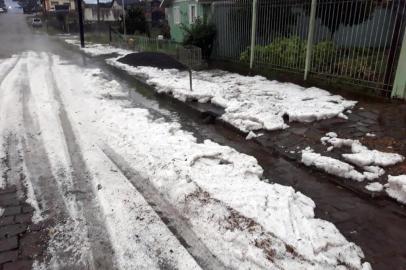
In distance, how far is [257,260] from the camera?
2.86 meters

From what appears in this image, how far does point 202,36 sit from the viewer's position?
40.9 ft

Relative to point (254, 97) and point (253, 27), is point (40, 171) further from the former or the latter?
point (253, 27)

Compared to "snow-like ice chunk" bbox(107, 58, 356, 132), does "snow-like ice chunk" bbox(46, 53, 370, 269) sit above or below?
below

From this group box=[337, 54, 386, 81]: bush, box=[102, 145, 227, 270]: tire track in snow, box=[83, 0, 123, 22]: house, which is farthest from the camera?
box=[83, 0, 123, 22]: house

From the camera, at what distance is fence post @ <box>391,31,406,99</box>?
243 inches

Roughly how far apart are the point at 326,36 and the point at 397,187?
5.20 meters

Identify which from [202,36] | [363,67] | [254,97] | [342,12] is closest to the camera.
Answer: [363,67]

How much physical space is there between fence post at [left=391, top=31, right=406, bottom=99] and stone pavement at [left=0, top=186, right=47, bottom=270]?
21.3ft

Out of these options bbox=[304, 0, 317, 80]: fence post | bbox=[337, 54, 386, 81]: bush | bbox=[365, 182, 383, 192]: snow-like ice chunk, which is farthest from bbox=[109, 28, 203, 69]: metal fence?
bbox=[365, 182, 383, 192]: snow-like ice chunk

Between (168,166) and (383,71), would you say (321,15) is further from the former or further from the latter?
(168,166)

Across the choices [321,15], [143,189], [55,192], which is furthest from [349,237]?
[321,15]

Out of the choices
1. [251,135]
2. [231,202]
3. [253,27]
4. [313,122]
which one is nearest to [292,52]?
[253,27]

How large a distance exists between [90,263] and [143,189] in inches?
51.4

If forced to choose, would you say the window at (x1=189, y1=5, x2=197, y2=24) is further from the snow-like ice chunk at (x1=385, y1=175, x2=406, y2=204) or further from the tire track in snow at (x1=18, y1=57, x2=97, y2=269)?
the snow-like ice chunk at (x1=385, y1=175, x2=406, y2=204)
